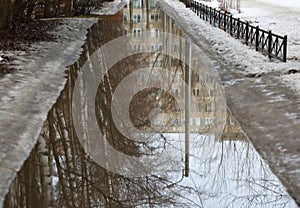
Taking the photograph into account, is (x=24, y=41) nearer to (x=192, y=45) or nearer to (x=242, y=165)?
(x=192, y=45)

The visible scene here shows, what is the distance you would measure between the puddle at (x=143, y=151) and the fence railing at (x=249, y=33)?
2.72 m

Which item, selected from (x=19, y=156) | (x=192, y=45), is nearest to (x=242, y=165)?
Answer: (x=19, y=156)

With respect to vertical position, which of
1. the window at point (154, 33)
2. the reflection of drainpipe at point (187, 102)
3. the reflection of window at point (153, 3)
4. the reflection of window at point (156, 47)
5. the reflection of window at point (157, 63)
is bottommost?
the reflection of window at point (153, 3)

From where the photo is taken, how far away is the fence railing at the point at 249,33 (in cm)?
1738

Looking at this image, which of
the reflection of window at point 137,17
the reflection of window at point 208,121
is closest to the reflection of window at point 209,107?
the reflection of window at point 208,121

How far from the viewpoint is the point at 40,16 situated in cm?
3011

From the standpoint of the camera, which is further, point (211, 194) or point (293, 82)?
point (293, 82)

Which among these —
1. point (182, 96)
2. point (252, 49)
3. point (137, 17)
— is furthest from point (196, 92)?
point (137, 17)

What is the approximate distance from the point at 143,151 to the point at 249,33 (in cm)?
1371

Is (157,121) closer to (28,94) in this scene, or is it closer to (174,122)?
(174,122)

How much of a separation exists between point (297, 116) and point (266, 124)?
67cm

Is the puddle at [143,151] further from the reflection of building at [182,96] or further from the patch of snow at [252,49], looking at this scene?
the patch of snow at [252,49]

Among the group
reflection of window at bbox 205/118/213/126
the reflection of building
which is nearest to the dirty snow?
the reflection of building

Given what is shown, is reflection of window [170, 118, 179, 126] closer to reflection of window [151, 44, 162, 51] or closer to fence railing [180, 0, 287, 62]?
fence railing [180, 0, 287, 62]
